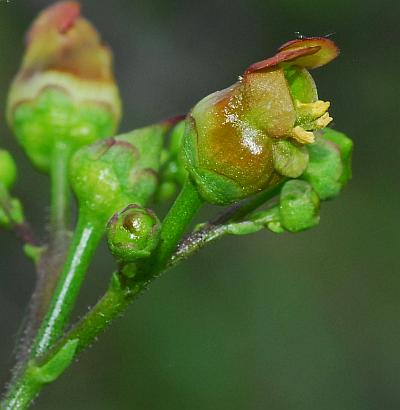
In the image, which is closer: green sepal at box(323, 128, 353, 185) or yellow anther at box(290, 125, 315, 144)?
yellow anther at box(290, 125, 315, 144)

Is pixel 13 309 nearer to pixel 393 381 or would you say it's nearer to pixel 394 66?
pixel 393 381

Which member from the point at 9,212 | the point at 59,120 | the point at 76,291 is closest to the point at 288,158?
the point at 76,291

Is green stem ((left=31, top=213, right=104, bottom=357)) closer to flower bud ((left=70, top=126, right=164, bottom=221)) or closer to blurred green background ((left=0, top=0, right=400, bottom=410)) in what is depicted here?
flower bud ((left=70, top=126, right=164, bottom=221))

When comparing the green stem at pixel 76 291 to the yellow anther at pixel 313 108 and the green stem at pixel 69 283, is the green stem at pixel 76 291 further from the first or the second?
the yellow anther at pixel 313 108

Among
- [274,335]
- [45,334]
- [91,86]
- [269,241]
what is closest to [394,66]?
[269,241]

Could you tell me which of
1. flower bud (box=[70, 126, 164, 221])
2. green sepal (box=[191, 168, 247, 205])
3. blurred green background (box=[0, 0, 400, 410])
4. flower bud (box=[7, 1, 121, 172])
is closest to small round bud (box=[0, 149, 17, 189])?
flower bud (box=[7, 1, 121, 172])

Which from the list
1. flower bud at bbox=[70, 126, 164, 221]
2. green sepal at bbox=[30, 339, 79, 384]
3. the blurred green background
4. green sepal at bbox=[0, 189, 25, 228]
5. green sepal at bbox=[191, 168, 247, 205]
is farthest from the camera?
the blurred green background

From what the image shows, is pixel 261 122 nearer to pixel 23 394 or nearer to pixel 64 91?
pixel 23 394

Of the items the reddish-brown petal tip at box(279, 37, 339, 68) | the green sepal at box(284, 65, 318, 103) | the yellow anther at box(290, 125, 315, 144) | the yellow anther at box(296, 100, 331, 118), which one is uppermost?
the reddish-brown petal tip at box(279, 37, 339, 68)
